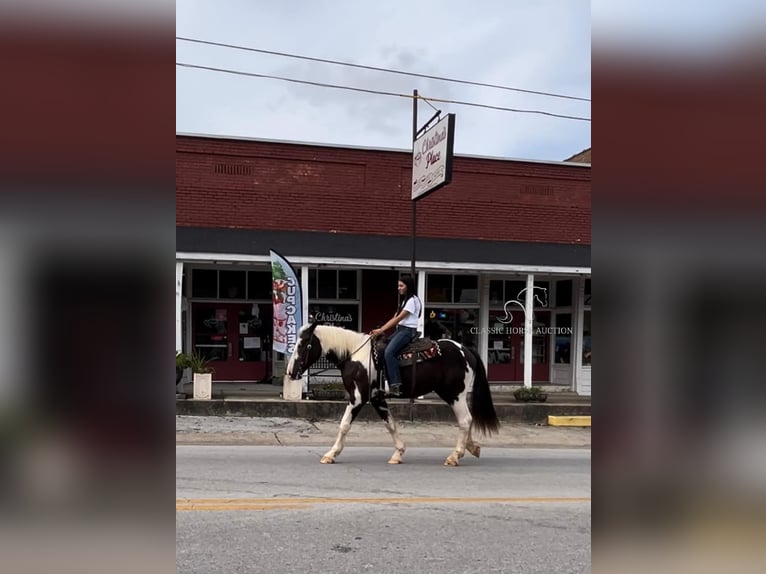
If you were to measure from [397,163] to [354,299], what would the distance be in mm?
3613

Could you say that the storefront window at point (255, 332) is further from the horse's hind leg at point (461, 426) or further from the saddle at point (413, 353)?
the horse's hind leg at point (461, 426)

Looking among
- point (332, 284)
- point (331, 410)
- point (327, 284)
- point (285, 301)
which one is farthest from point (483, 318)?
point (285, 301)

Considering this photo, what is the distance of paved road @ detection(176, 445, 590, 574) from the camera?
14.0 ft

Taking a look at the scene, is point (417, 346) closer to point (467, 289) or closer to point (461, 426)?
point (461, 426)

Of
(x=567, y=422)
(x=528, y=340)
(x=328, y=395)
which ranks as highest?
(x=528, y=340)

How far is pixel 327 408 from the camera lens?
38.7 ft

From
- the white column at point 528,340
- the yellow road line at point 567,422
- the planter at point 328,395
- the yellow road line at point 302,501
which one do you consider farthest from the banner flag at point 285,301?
the yellow road line at point 302,501

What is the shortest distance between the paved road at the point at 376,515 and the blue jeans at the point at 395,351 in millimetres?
1128

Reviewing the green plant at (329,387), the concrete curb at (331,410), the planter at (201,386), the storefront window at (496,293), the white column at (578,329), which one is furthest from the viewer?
the storefront window at (496,293)

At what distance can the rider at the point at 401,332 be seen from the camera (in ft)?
25.4

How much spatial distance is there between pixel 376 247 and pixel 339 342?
6518 mm

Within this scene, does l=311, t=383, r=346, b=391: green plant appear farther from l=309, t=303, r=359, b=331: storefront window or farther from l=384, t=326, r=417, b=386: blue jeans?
l=384, t=326, r=417, b=386: blue jeans
